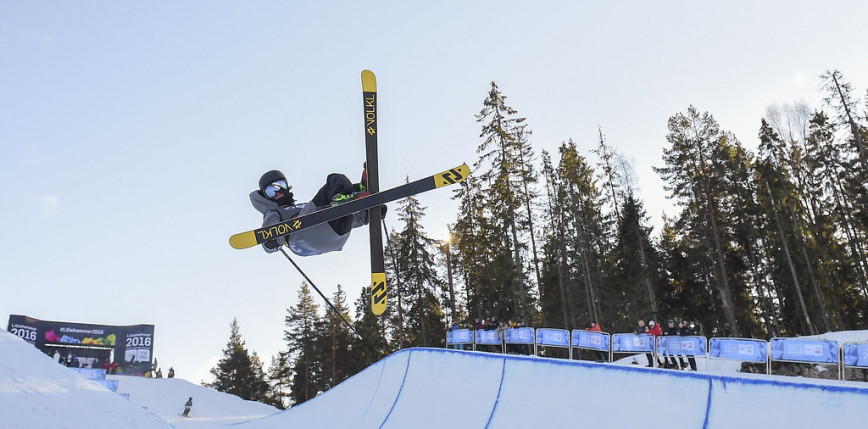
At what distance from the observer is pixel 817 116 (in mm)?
32938

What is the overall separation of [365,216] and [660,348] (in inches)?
378

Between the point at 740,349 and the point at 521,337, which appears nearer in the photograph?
the point at 740,349

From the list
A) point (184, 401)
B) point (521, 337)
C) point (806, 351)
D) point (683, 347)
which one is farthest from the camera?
point (184, 401)

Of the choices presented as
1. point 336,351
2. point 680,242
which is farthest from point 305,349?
point 680,242

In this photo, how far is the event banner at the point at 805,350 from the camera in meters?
10.9

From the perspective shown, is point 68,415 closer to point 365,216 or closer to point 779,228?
point 365,216

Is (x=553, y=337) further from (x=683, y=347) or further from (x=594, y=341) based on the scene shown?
(x=683, y=347)

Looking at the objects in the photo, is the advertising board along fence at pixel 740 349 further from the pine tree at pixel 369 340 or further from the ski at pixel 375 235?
the pine tree at pixel 369 340

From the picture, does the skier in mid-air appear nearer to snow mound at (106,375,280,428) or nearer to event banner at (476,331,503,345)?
event banner at (476,331,503,345)

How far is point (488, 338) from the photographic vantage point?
693 inches

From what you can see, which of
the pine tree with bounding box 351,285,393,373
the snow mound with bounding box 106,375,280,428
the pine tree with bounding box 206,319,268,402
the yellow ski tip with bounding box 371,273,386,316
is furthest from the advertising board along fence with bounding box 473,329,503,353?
the pine tree with bounding box 206,319,268,402

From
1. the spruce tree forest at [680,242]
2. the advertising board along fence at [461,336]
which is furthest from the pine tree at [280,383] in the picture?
the advertising board along fence at [461,336]

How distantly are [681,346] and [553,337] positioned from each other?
3.79 metres

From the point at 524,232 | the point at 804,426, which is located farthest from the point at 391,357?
the point at 524,232
